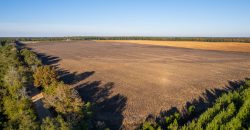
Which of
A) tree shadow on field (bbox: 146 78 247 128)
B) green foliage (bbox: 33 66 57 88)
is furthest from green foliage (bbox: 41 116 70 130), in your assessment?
green foliage (bbox: 33 66 57 88)

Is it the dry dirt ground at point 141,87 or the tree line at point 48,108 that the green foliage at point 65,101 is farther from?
the dry dirt ground at point 141,87

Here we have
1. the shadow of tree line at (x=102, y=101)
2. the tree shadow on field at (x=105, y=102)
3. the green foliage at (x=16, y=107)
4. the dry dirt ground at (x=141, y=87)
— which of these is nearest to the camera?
the green foliage at (x=16, y=107)

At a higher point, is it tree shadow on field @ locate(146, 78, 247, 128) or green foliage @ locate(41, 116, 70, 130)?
green foliage @ locate(41, 116, 70, 130)

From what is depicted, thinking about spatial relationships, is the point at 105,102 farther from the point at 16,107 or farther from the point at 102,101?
the point at 16,107

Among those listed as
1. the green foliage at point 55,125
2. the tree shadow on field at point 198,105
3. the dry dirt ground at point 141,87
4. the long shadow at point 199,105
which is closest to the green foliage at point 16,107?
the green foliage at point 55,125

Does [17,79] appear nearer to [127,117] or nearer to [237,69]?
[127,117]

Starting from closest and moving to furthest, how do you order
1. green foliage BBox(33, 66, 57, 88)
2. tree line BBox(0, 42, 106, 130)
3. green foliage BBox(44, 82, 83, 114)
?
tree line BBox(0, 42, 106, 130) < green foliage BBox(44, 82, 83, 114) < green foliage BBox(33, 66, 57, 88)

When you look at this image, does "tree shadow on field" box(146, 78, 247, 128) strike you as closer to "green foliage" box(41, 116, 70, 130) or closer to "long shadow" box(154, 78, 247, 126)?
"long shadow" box(154, 78, 247, 126)

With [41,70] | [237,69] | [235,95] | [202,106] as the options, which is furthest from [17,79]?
[237,69]
